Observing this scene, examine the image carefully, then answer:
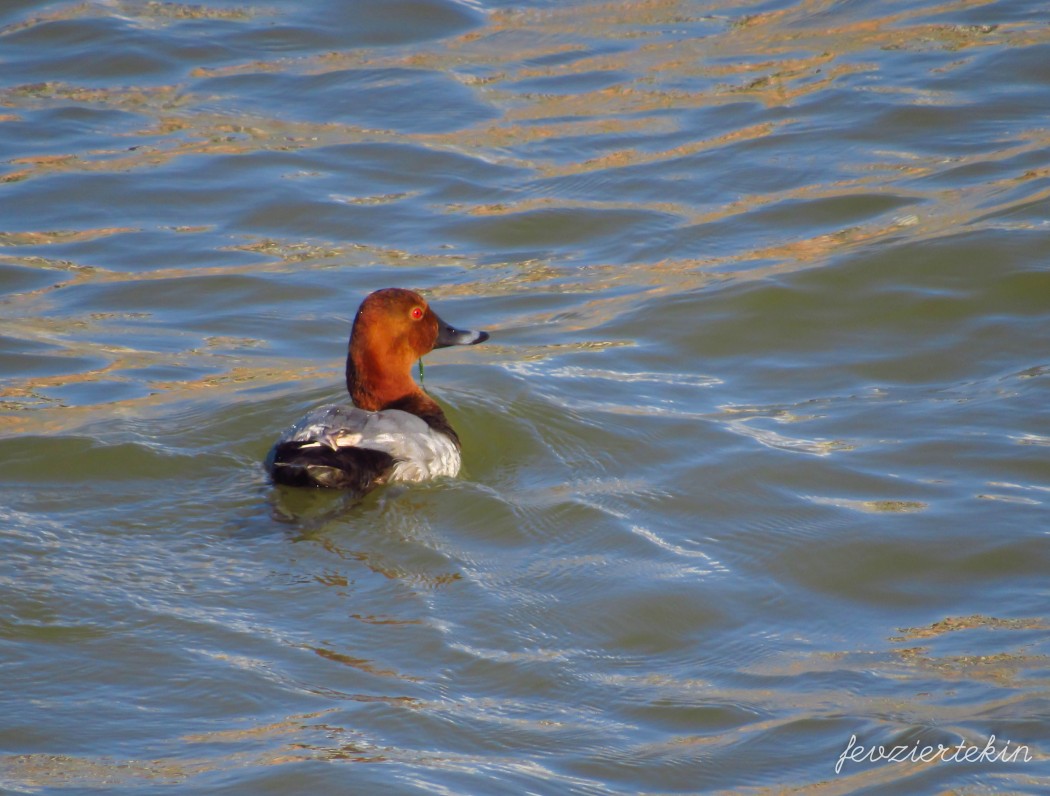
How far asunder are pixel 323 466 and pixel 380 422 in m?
0.57

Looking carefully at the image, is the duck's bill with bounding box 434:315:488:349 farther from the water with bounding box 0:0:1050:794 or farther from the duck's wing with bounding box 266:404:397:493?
the duck's wing with bounding box 266:404:397:493

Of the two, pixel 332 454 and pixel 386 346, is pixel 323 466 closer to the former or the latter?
pixel 332 454

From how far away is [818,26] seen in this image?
1325 cm

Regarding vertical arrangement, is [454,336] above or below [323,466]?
above

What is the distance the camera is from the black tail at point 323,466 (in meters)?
6.18

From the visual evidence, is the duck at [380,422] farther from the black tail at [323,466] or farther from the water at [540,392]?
the water at [540,392]

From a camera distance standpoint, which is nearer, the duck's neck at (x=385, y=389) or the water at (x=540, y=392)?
the water at (x=540, y=392)

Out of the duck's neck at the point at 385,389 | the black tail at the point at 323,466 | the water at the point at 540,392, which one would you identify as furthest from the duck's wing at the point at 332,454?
the duck's neck at the point at 385,389

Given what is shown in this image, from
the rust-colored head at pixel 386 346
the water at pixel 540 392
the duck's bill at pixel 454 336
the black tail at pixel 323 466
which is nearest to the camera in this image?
the water at pixel 540 392

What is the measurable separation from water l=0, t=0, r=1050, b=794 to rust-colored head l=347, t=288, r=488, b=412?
0.48 m

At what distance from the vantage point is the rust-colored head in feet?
23.2

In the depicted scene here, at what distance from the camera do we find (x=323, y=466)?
6.21 metres

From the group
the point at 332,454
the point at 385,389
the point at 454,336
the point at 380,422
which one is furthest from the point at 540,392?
the point at 332,454

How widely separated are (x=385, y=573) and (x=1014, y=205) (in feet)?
19.8
